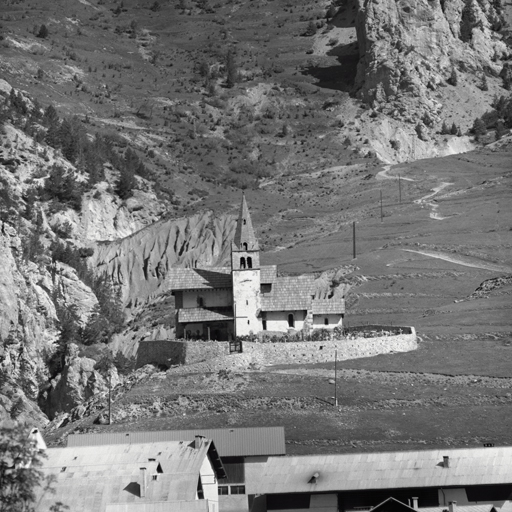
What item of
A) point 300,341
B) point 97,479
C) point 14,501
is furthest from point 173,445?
point 300,341

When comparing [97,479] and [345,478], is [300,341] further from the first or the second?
[97,479]

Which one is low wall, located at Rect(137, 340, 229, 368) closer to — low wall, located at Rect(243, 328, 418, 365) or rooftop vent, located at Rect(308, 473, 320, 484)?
low wall, located at Rect(243, 328, 418, 365)

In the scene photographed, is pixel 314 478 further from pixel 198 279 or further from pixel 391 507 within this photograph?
pixel 198 279

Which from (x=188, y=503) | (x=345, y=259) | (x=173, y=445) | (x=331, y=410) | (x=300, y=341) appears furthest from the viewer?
(x=345, y=259)

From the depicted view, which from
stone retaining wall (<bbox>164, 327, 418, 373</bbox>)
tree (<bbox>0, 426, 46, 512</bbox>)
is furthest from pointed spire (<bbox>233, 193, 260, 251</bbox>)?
tree (<bbox>0, 426, 46, 512</bbox>)

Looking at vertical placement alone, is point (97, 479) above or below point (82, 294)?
below

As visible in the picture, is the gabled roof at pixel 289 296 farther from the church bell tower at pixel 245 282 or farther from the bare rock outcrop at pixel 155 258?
the bare rock outcrop at pixel 155 258

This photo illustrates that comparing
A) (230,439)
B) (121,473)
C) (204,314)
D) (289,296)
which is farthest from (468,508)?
(204,314)

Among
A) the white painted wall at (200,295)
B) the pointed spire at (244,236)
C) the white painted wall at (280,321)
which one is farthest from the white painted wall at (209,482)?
the white painted wall at (200,295)
